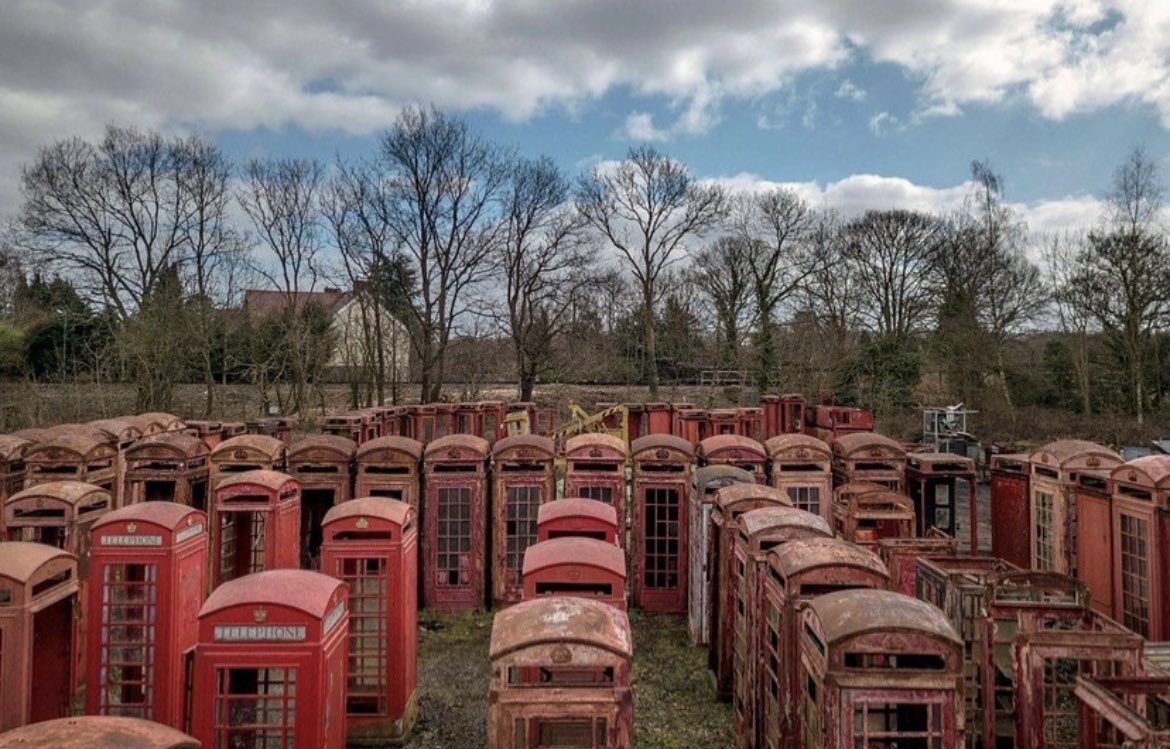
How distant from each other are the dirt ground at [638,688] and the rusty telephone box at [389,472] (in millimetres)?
1988

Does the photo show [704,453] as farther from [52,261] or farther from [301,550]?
[52,261]

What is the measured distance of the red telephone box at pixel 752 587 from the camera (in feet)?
20.2

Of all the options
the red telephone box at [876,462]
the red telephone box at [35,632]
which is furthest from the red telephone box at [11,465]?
the red telephone box at [876,462]

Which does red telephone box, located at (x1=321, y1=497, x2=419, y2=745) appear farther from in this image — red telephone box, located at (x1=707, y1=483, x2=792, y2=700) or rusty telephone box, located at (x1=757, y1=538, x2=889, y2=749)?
rusty telephone box, located at (x1=757, y1=538, x2=889, y2=749)

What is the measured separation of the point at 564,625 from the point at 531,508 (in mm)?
6422

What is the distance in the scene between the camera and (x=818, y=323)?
34812 mm

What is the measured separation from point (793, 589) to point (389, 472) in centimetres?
732

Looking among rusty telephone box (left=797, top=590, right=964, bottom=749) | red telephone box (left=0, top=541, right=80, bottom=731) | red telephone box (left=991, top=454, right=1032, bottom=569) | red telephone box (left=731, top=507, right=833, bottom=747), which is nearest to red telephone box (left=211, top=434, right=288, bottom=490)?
red telephone box (left=0, top=541, right=80, bottom=731)

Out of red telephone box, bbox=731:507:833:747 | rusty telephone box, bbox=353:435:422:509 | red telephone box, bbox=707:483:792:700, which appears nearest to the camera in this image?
red telephone box, bbox=731:507:833:747

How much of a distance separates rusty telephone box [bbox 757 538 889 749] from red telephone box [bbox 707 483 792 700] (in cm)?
172

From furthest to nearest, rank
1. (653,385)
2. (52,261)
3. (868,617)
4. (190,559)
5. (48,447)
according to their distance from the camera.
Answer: (653,385) < (52,261) < (48,447) < (190,559) < (868,617)

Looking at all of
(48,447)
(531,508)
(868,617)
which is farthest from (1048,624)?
(48,447)

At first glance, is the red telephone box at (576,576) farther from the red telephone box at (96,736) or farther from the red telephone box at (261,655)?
the red telephone box at (96,736)

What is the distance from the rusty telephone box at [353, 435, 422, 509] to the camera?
418 inches
